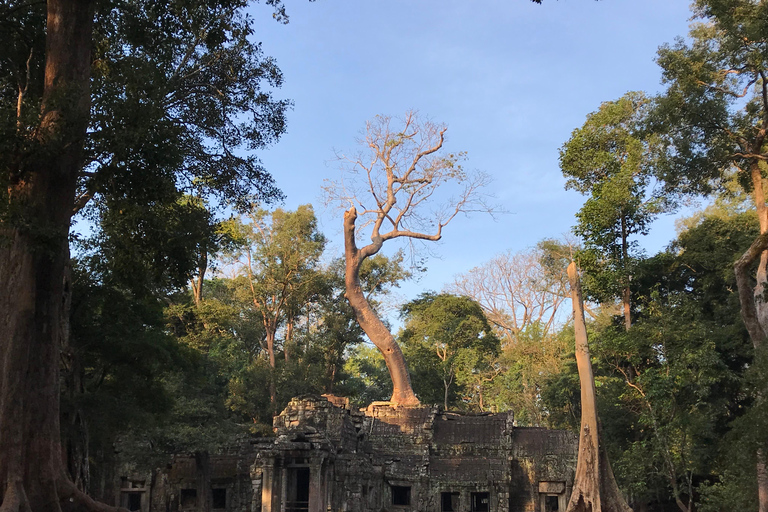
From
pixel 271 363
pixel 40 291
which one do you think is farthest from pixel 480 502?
pixel 40 291

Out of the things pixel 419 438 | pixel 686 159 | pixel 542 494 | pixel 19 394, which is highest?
pixel 686 159

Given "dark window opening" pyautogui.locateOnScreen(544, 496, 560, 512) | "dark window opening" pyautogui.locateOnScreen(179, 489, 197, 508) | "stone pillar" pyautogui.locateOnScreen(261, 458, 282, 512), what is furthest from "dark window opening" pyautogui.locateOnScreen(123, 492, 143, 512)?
"dark window opening" pyautogui.locateOnScreen(544, 496, 560, 512)

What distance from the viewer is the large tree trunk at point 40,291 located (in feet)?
25.1

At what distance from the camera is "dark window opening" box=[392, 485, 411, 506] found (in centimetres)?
2108

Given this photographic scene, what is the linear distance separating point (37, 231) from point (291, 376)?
22.0 meters

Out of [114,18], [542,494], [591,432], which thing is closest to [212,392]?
[542,494]

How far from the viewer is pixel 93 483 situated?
18375mm

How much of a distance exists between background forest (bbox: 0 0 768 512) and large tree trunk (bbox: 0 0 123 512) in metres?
0.29

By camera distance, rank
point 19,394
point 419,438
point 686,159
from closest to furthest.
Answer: point 19,394, point 686,159, point 419,438

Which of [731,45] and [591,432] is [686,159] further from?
[591,432]

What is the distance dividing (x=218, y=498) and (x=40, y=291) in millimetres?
15218

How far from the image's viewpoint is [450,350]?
32.7 m

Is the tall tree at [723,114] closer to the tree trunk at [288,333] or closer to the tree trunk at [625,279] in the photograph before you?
the tree trunk at [625,279]

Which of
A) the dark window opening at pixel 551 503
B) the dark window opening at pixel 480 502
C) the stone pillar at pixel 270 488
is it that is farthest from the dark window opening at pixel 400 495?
the stone pillar at pixel 270 488
